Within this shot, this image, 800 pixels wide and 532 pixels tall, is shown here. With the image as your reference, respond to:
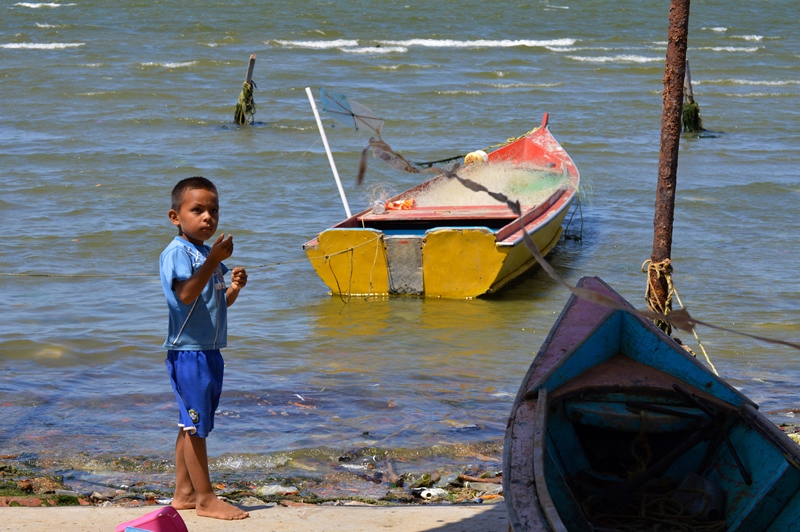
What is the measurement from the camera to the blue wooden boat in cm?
366

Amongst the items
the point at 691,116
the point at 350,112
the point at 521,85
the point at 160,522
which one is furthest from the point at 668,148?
the point at 521,85

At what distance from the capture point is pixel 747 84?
1026 inches

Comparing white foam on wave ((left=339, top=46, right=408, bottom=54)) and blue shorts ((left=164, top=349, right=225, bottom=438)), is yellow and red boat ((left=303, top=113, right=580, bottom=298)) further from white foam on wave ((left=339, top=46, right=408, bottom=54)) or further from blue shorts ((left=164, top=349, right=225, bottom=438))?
white foam on wave ((left=339, top=46, right=408, bottom=54))

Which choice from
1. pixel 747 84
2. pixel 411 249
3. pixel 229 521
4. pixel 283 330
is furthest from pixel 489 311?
pixel 747 84

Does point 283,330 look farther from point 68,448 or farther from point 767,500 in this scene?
point 767,500

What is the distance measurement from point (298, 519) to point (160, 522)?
0.90 meters

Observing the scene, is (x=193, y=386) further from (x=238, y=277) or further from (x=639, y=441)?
(x=639, y=441)

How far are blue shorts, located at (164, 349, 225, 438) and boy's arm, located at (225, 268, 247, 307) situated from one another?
0.96 ft

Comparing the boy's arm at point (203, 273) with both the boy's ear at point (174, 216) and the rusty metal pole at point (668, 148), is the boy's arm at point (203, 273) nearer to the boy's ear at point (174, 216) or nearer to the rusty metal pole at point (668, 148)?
the boy's ear at point (174, 216)

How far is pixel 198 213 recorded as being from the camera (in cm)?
376

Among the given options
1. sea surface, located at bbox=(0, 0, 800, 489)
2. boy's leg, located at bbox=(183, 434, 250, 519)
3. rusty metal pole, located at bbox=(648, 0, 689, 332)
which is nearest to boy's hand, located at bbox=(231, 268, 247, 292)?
boy's leg, located at bbox=(183, 434, 250, 519)

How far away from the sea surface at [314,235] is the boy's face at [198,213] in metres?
1.94

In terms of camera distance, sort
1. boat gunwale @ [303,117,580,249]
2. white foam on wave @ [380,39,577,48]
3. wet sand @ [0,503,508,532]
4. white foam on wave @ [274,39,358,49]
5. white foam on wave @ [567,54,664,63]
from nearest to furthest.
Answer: wet sand @ [0,503,508,532], boat gunwale @ [303,117,580,249], white foam on wave @ [567,54,664,63], white foam on wave @ [274,39,358,49], white foam on wave @ [380,39,577,48]

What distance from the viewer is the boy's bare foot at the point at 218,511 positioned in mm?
3979
